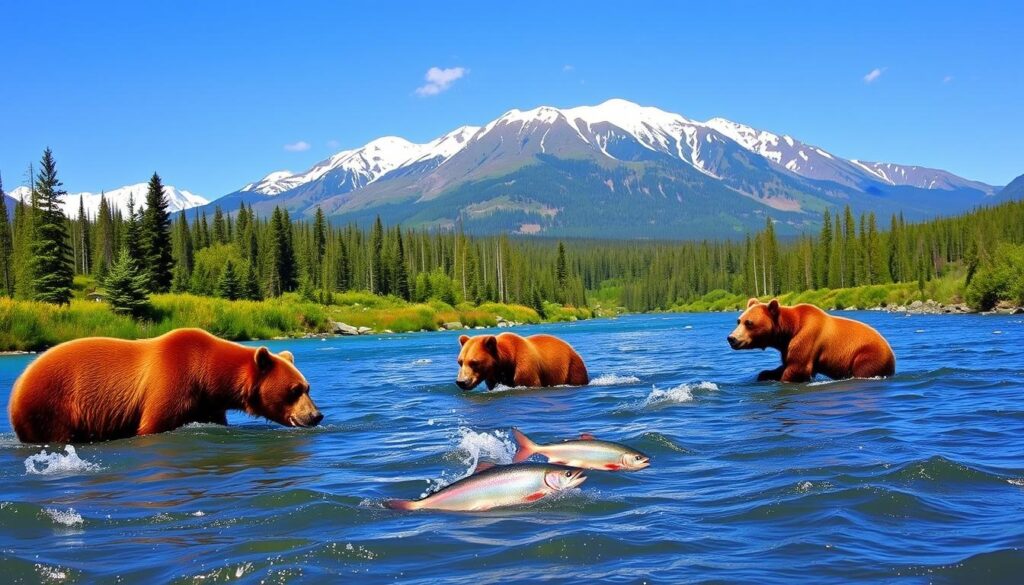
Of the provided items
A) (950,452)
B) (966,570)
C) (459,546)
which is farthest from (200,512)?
(950,452)

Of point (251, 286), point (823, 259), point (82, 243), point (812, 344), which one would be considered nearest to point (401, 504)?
point (812, 344)

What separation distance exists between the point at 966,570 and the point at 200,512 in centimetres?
555

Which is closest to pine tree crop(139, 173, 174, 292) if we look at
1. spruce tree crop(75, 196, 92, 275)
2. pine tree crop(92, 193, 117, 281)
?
pine tree crop(92, 193, 117, 281)

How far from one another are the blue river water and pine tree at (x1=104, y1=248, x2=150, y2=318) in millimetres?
42528

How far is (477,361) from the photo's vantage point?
1700cm

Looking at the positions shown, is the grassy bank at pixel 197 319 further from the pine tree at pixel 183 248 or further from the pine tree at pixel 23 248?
the pine tree at pixel 183 248

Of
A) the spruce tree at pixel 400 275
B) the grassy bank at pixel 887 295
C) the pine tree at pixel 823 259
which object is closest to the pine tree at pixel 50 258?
the spruce tree at pixel 400 275

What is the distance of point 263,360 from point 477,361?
598 centimetres

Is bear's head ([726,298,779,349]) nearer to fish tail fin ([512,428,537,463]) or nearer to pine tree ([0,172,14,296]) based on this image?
fish tail fin ([512,428,537,463])

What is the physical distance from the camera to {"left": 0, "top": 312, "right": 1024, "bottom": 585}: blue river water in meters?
5.38

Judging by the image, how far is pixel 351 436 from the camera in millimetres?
12297

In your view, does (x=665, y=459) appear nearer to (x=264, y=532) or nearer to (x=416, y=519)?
(x=416, y=519)

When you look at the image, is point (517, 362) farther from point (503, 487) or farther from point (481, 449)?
point (503, 487)

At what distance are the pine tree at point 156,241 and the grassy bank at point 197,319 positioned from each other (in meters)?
15.1
